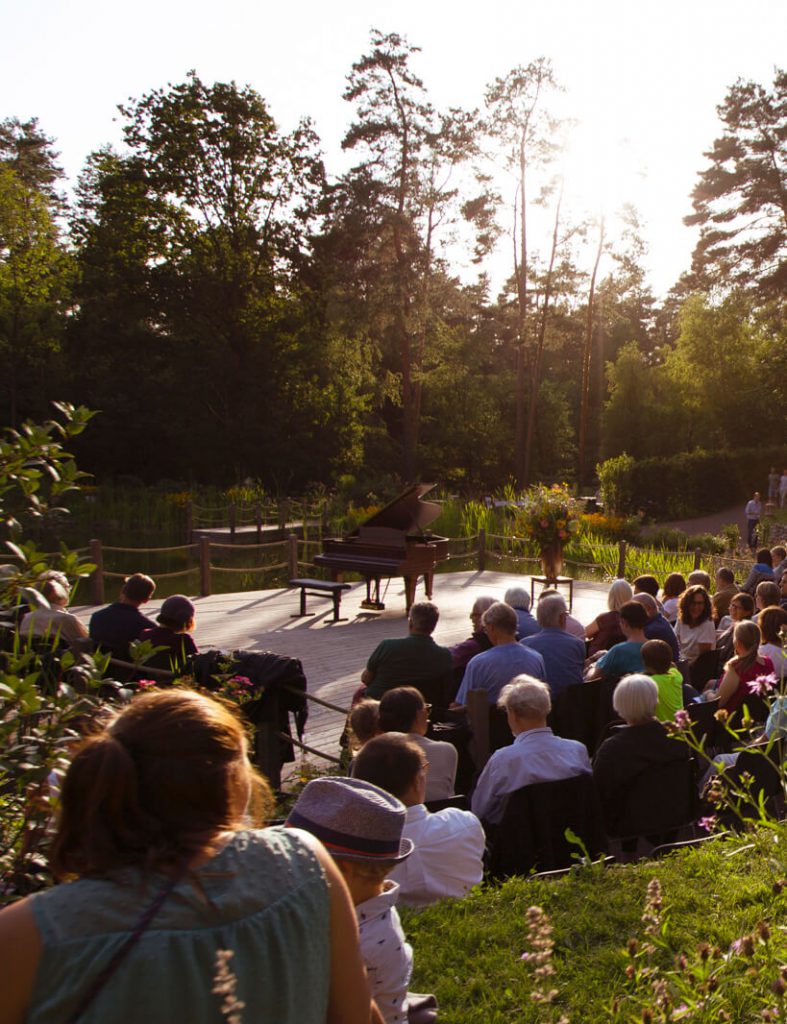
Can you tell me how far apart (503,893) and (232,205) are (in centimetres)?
3070

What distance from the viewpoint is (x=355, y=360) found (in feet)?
106

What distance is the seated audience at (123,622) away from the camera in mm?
5855

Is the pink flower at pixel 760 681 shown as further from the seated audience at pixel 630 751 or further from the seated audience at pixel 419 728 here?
the seated audience at pixel 419 728

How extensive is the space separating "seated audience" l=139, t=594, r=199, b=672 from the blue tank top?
4.40 meters

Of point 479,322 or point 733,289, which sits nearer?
point 733,289

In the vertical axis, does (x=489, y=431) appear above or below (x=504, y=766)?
above

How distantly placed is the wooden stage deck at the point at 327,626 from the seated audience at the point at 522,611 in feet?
4.82

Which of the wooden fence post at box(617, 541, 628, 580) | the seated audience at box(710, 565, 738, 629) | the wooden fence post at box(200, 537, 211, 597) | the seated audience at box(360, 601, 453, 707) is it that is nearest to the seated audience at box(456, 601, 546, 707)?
the seated audience at box(360, 601, 453, 707)

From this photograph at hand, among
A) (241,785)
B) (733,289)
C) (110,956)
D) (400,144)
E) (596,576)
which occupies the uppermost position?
(400,144)

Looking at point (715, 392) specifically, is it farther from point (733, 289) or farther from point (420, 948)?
point (420, 948)

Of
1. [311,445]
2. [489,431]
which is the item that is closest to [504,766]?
[311,445]

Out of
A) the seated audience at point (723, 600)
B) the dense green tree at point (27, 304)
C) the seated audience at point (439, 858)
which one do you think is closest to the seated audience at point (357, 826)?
the seated audience at point (439, 858)

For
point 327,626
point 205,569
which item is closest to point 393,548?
point 327,626

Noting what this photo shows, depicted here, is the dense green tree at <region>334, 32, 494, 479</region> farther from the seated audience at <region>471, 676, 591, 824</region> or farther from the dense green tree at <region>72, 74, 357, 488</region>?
the seated audience at <region>471, 676, 591, 824</region>
